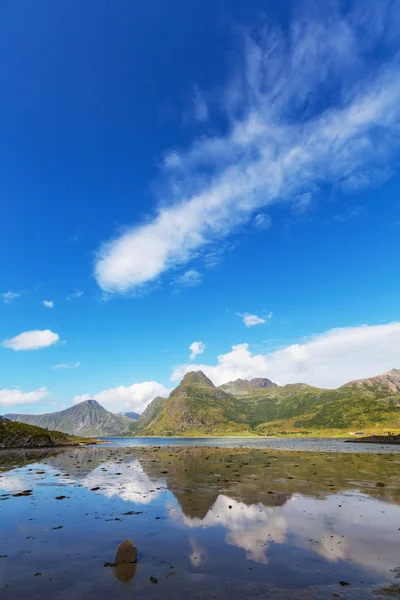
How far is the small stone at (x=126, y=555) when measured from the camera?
14.4m

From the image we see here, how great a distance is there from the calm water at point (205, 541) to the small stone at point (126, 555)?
1.44ft

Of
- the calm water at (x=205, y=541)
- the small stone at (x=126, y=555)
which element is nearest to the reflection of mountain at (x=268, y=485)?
the calm water at (x=205, y=541)

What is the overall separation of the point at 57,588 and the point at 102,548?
4694 millimetres

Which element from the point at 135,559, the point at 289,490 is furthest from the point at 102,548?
the point at 289,490

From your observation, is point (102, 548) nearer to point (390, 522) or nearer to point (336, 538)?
point (336, 538)

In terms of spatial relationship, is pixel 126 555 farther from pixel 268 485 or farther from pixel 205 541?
pixel 268 485

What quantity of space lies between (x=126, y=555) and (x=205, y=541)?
4.83 metres

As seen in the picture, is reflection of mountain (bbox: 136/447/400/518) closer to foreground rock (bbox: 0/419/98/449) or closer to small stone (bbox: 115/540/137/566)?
small stone (bbox: 115/540/137/566)

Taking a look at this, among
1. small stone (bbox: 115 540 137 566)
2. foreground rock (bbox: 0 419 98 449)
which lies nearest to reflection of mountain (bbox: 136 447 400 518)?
small stone (bbox: 115 540 137 566)

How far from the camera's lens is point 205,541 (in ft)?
56.8

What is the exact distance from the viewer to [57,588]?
12.1 m

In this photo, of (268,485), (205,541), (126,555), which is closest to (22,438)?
(268,485)

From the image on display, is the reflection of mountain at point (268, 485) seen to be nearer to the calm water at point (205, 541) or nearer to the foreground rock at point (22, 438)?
the calm water at point (205, 541)

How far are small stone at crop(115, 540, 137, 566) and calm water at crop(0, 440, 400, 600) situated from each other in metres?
0.44
